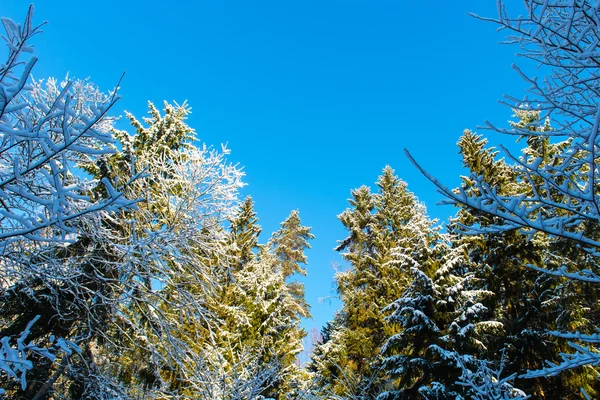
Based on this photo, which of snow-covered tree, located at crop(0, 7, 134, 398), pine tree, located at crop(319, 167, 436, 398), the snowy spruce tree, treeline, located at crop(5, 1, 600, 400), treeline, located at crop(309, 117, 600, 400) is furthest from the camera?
pine tree, located at crop(319, 167, 436, 398)

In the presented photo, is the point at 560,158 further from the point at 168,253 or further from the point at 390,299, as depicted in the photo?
the point at 390,299

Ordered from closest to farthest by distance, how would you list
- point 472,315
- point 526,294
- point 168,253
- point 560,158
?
1. point 560,158
2. point 168,253
3. point 472,315
4. point 526,294

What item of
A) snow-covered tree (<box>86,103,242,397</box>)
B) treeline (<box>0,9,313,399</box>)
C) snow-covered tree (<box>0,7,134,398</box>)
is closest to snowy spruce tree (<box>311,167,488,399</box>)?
treeline (<box>0,9,313,399</box>)

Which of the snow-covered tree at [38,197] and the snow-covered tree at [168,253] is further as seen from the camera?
the snow-covered tree at [168,253]

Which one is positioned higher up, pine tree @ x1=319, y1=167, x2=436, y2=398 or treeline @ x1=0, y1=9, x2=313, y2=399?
pine tree @ x1=319, y1=167, x2=436, y2=398

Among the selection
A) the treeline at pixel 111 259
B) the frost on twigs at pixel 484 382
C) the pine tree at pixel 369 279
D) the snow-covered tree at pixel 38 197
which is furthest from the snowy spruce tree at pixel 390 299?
the snow-covered tree at pixel 38 197

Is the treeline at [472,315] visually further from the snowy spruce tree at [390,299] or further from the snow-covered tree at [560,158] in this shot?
the snow-covered tree at [560,158]

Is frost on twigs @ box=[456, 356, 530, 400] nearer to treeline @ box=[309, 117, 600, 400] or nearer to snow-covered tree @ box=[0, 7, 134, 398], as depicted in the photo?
treeline @ box=[309, 117, 600, 400]

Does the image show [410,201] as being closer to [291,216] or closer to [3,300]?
[291,216]

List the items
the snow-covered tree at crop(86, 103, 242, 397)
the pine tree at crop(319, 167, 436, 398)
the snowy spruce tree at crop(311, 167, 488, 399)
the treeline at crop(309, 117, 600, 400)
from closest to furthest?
→ 1. the snow-covered tree at crop(86, 103, 242, 397)
2. the treeline at crop(309, 117, 600, 400)
3. the snowy spruce tree at crop(311, 167, 488, 399)
4. the pine tree at crop(319, 167, 436, 398)

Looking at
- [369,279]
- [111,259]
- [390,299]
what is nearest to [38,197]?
[111,259]

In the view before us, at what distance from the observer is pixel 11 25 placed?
1.72m

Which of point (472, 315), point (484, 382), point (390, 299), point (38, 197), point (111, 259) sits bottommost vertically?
point (38, 197)

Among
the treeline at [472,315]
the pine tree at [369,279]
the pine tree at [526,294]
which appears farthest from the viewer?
the pine tree at [369,279]
